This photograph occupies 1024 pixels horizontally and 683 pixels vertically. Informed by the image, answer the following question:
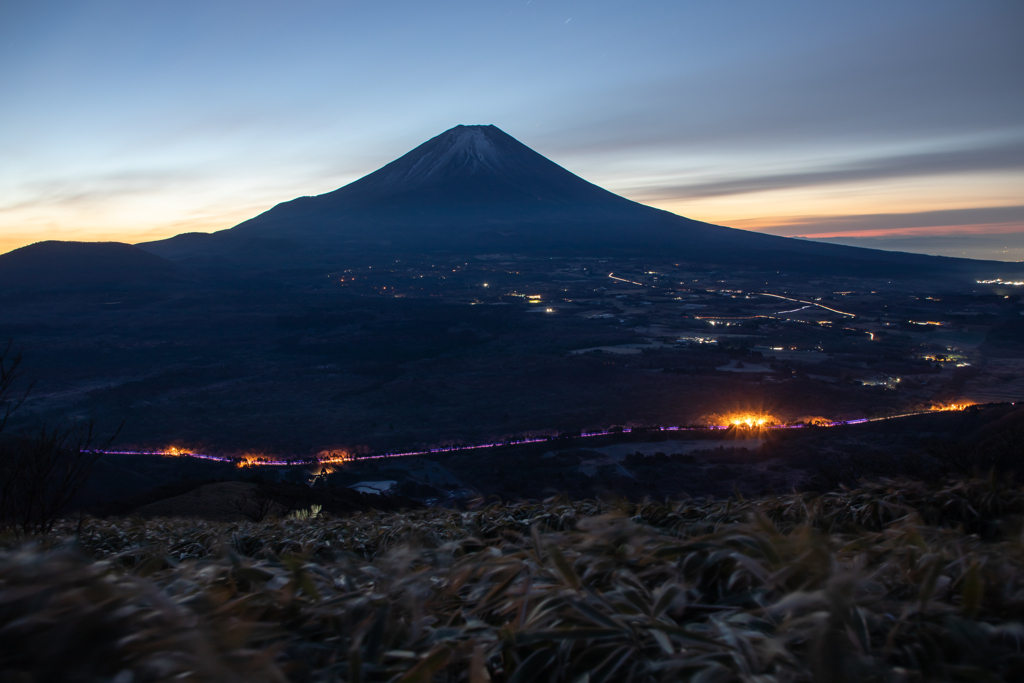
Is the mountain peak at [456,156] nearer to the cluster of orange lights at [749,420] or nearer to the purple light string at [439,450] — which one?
the cluster of orange lights at [749,420]

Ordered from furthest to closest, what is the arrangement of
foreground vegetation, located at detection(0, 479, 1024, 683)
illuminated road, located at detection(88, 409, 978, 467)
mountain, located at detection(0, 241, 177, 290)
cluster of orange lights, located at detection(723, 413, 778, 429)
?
mountain, located at detection(0, 241, 177, 290)
cluster of orange lights, located at detection(723, 413, 778, 429)
illuminated road, located at detection(88, 409, 978, 467)
foreground vegetation, located at detection(0, 479, 1024, 683)

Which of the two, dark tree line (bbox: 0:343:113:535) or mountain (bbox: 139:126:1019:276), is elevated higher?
mountain (bbox: 139:126:1019:276)

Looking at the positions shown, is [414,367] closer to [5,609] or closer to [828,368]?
[828,368]

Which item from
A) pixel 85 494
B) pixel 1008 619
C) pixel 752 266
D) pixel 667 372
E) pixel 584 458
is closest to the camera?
pixel 1008 619

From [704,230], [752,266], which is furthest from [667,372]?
[704,230]

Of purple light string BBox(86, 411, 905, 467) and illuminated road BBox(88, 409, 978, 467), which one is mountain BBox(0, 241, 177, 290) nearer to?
purple light string BBox(86, 411, 905, 467)

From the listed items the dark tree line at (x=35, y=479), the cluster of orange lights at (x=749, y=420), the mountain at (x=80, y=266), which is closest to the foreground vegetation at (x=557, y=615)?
the dark tree line at (x=35, y=479)

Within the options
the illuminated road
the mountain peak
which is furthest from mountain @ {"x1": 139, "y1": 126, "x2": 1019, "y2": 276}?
the illuminated road
